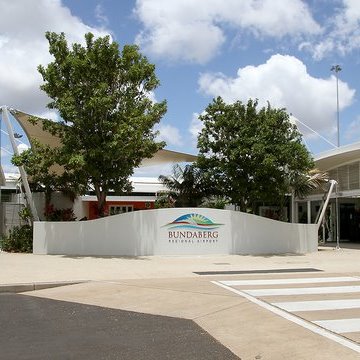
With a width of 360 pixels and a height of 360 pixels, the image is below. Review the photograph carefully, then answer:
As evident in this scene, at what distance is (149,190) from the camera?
43969 millimetres

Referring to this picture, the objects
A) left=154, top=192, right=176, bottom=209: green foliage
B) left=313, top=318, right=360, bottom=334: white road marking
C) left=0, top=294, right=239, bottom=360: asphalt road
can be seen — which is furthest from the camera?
left=154, top=192, right=176, bottom=209: green foliage

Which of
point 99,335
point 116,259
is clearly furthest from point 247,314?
point 116,259

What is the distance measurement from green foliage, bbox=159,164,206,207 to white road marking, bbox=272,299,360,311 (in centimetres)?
1430

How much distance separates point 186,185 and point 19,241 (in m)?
8.24

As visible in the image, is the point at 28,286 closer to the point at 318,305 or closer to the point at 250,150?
the point at 318,305

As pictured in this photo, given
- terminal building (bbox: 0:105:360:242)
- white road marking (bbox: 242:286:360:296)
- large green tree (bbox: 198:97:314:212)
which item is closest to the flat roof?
terminal building (bbox: 0:105:360:242)

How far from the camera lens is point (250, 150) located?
20.6m

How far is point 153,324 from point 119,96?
12711mm

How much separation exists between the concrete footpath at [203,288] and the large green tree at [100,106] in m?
3.52

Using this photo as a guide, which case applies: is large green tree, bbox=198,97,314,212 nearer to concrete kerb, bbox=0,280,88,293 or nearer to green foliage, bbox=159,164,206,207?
green foliage, bbox=159,164,206,207

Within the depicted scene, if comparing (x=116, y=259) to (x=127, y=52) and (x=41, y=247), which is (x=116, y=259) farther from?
(x=127, y=52)

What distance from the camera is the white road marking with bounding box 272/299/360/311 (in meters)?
9.28

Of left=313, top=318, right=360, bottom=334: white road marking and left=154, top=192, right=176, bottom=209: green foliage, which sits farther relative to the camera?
left=154, top=192, right=176, bottom=209: green foliage

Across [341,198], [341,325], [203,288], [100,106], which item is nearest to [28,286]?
[203,288]
